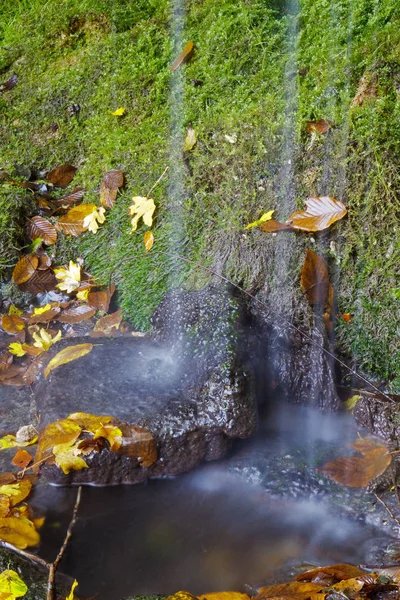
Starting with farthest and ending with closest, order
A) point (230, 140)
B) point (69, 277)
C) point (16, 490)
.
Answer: point (69, 277) < point (230, 140) < point (16, 490)

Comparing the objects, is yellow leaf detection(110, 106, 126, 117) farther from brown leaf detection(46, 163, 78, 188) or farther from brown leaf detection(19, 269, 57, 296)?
brown leaf detection(19, 269, 57, 296)

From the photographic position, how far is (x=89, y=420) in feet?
9.99

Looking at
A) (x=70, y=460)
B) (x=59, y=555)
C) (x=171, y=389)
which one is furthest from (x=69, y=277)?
(x=59, y=555)

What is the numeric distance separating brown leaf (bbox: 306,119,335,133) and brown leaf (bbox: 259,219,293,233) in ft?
2.26

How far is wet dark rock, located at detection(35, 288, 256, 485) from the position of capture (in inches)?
119

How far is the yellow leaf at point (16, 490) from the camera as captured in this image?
2830 millimetres

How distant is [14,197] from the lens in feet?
14.5

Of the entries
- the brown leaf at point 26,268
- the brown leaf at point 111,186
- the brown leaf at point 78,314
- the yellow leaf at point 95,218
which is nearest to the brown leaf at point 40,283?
the brown leaf at point 26,268

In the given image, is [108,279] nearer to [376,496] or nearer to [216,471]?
[216,471]

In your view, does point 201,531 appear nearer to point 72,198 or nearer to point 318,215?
point 318,215

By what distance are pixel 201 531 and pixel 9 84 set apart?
4.40 meters

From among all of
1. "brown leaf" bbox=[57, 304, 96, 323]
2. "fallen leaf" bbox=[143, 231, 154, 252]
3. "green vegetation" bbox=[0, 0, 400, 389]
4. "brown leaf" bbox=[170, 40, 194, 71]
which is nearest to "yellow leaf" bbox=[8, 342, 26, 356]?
"brown leaf" bbox=[57, 304, 96, 323]

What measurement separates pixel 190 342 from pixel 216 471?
79 cm

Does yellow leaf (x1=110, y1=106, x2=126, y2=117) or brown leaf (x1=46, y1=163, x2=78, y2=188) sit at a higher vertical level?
yellow leaf (x1=110, y1=106, x2=126, y2=117)
